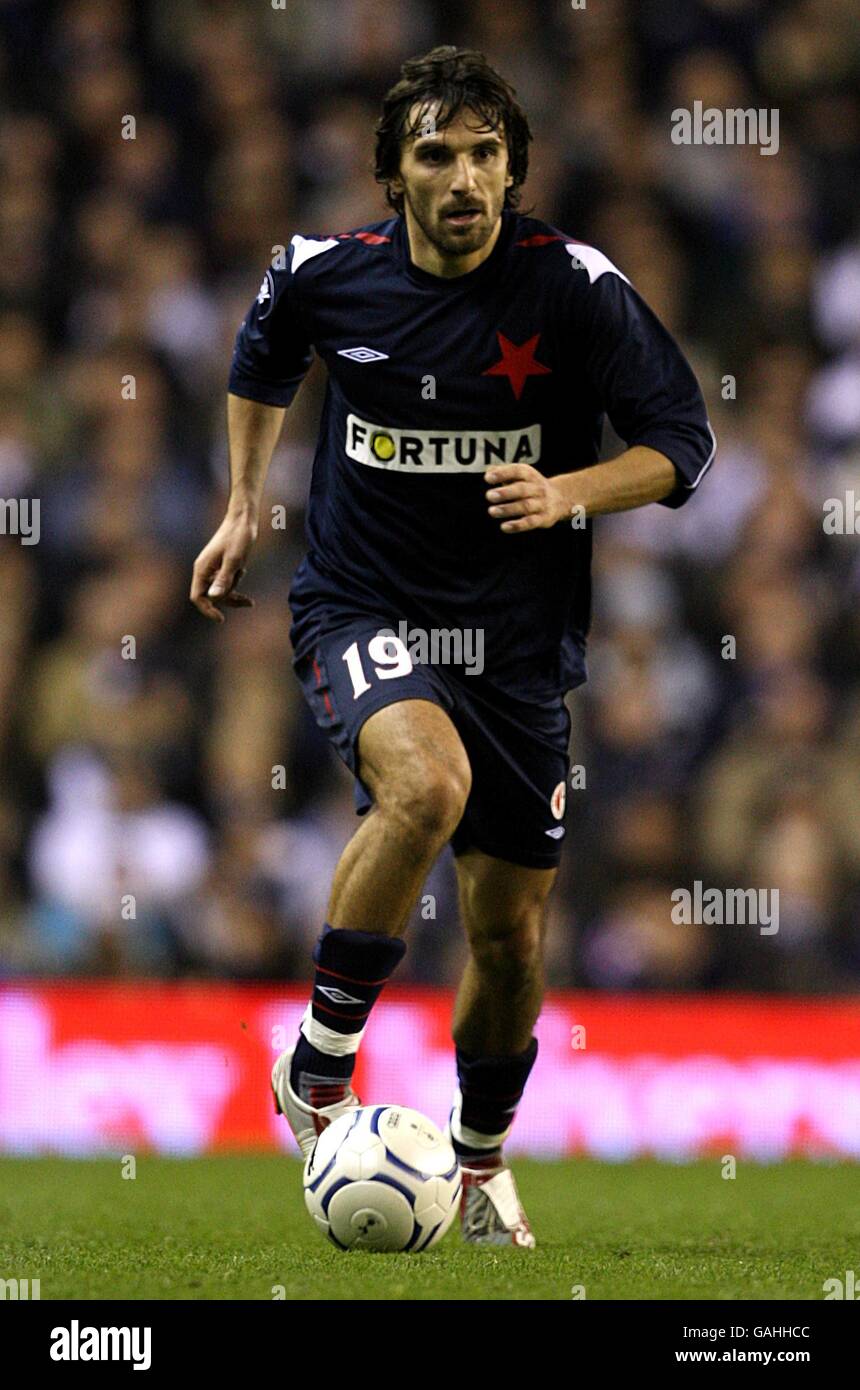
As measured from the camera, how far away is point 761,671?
30.0ft

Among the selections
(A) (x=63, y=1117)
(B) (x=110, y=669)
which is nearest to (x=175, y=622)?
(B) (x=110, y=669)

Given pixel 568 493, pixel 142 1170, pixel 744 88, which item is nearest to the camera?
pixel 568 493

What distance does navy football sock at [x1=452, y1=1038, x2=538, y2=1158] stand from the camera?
16.2ft

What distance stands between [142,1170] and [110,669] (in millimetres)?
2629

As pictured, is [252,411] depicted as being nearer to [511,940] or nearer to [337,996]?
[511,940]

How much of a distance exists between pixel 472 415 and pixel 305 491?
4.97 meters

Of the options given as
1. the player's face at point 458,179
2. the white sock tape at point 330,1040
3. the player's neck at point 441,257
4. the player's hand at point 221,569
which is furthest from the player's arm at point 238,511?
the white sock tape at point 330,1040

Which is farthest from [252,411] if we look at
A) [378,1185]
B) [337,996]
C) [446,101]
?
[378,1185]

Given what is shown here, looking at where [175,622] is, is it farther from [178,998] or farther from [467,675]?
[467,675]

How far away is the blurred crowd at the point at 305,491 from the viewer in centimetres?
869

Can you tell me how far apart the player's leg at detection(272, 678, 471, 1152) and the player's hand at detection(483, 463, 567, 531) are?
490 mm

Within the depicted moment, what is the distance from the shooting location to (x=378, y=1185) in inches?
164

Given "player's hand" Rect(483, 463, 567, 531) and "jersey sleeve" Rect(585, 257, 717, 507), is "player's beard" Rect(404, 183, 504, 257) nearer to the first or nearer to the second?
"jersey sleeve" Rect(585, 257, 717, 507)

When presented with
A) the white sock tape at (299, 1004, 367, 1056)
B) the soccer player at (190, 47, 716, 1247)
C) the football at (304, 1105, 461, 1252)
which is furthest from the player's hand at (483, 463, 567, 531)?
the football at (304, 1105, 461, 1252)
